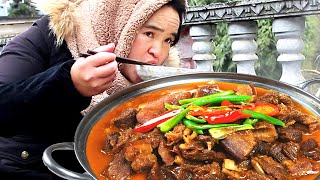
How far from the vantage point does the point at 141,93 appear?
146 cm

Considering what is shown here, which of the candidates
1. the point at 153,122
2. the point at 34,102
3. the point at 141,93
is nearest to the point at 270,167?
the point at 153,122

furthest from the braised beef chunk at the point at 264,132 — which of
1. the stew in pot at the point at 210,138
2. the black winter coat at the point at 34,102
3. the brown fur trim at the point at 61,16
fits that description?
the brown fur trim at the point at 61,16

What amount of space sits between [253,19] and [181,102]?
133cm

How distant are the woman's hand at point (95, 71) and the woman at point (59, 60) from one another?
0.06 feet

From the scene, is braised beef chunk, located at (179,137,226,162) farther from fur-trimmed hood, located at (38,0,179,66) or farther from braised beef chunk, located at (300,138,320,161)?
fur-trimmed hood, located at (38,0,179,66)

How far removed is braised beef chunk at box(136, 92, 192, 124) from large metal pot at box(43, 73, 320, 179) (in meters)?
0.10

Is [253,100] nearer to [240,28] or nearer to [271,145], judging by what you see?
[271,145]

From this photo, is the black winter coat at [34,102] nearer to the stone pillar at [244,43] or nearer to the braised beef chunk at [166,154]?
the braised beef chunk at [166,154]

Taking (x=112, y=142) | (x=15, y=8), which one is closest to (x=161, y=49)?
(x=112, y=142)

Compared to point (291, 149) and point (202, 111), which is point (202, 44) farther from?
point (291, 149)

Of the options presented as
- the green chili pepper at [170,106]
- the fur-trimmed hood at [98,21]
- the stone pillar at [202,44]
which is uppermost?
Result: the fur-trimmed hood at [98,21]

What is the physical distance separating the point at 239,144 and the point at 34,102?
0.78m

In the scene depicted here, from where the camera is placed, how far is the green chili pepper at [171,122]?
3.91 feet

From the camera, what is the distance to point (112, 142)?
1.17 metres
